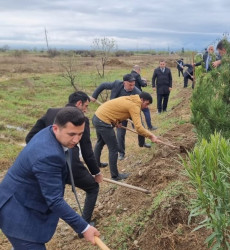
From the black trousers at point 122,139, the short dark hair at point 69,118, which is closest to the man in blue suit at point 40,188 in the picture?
the short dark hair at point 69,118

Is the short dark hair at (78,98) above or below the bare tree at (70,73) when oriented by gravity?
above

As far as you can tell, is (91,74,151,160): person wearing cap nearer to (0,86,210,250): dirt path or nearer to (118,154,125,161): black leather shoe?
(118,154,125,161): black leather shoe

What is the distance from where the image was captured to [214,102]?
375cm

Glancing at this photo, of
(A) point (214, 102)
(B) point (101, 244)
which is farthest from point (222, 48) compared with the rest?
(B) point (101, 244)

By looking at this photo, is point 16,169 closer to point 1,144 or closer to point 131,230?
point 131,230

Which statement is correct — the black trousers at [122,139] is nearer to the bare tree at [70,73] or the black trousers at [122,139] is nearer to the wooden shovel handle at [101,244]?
the wooden shovel handle at [101,244]

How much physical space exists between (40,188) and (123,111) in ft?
9.29

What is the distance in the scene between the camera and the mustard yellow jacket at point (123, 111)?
4809 millimetres

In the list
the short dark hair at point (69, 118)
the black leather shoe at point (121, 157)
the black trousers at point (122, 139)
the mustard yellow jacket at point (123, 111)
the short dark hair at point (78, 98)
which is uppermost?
the short dark hair at point (69, 118)

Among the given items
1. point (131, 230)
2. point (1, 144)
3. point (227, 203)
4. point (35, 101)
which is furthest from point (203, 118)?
point (35, 101)

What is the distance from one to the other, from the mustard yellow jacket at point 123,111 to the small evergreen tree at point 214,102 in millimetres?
887

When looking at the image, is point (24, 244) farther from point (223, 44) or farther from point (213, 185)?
point (223, 44)

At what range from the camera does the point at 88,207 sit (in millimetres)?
3848

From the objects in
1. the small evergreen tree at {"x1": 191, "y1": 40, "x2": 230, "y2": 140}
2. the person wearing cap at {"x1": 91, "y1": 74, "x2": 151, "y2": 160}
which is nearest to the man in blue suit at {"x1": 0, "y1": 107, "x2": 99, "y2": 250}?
the small evergreen tree at {"x1": 191, "y1": 40, "x2": 230, "y2": 140}
